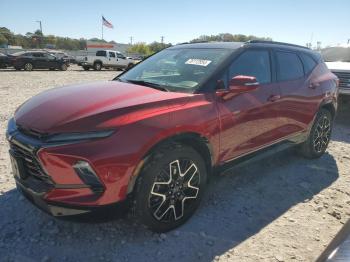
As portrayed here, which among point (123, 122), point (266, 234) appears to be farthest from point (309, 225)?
point (123, 122)

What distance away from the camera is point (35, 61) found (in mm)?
24938

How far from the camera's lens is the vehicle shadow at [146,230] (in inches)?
116

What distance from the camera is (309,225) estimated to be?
3.55 meters

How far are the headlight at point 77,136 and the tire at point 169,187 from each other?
1.41 feet

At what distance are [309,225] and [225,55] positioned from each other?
1.98 meters

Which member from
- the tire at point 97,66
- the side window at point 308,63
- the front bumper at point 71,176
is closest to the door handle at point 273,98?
the side window at point 308,63

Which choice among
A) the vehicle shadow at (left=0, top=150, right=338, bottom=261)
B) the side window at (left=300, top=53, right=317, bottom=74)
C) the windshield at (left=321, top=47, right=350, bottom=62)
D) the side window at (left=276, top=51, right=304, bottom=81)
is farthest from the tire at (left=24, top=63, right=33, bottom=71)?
the side window at (left=276, top=51, right=304, bottom=81)

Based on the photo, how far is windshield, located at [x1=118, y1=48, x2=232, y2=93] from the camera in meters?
3.56

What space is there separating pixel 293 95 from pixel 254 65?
827mm

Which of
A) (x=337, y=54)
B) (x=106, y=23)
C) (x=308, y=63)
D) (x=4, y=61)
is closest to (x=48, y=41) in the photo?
(x=106, y=23)

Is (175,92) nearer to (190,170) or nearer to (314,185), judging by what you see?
(190,170)

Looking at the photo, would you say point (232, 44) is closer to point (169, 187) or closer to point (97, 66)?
point (169, 187)

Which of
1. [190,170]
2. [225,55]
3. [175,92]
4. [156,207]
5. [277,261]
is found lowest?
[277,261]

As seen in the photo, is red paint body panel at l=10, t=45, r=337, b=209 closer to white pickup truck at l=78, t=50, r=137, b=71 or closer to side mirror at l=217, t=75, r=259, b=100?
side mirror at l=217, t=75, r=259, b=100
